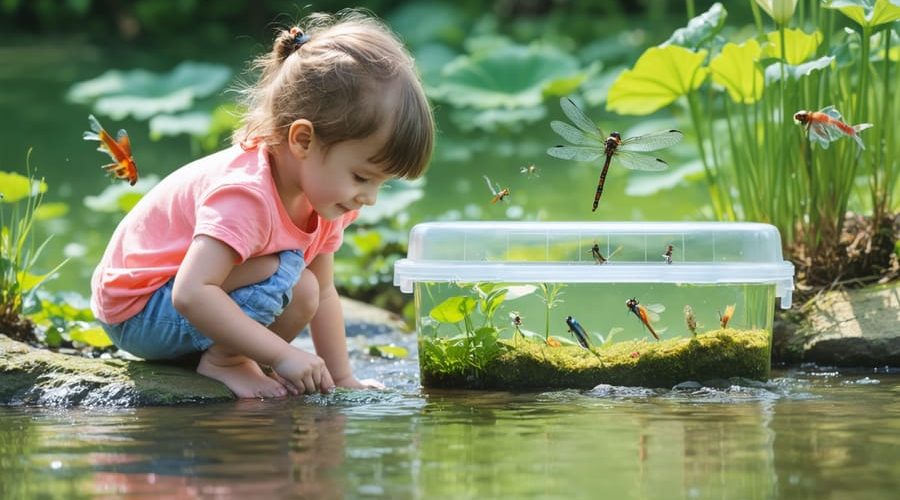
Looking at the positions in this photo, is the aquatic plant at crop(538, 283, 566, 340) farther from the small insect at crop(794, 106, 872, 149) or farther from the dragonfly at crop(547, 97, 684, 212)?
the small insect at crop(794, 106, 872, 149)

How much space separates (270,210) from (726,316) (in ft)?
3.01

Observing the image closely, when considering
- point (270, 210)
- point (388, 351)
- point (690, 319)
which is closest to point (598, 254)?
point (690, 319)

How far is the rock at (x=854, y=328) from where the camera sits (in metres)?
2.91

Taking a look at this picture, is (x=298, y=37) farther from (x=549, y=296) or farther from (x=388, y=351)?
(x=388, y=351)

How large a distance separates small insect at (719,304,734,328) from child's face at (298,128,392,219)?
2.37 feet

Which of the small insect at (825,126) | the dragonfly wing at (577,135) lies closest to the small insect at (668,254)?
the dragonfly wing at (577,135)

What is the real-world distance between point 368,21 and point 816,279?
4.19 ft

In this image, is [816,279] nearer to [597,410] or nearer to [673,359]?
[673,359]

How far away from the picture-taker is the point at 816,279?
10.5 feet

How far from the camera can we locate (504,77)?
6227 mm

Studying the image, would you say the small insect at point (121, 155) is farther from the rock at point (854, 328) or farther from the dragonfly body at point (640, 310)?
the rock at point (854, 328)

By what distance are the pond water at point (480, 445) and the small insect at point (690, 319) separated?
13 cm

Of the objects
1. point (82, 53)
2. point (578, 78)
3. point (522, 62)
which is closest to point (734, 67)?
point (578, 78)

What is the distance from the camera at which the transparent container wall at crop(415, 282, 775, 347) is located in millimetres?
2641
